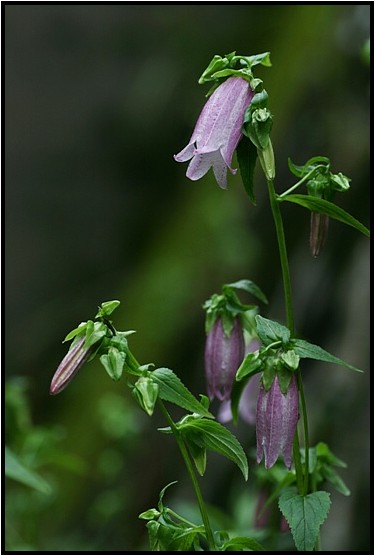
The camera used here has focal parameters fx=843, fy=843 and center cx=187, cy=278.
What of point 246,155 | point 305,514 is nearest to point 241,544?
point 305,514

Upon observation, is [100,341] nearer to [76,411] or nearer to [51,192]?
[76,411]

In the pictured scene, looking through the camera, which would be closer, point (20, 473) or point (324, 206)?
point (324, 206)

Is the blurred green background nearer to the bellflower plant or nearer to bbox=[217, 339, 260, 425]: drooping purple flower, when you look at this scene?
bbox=[217, 339, 260, 425]: drooping purple flower

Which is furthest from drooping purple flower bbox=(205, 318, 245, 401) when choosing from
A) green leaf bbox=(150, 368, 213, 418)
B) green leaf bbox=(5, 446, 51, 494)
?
green leaf bbox=(5, 446, 51, 494)

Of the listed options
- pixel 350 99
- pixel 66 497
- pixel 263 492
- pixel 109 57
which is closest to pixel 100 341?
pixel 263 492

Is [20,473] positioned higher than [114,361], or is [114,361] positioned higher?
[114,361]

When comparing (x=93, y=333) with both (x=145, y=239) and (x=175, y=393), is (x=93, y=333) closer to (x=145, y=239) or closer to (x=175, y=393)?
(x=175, y=393)

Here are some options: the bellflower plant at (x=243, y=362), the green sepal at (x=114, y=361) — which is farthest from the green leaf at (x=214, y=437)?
the green sepal at (x=114, y=361)
